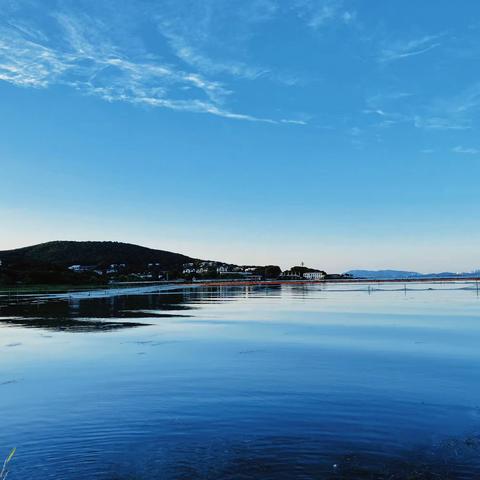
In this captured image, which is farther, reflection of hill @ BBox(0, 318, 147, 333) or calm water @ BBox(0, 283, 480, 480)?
reflection of hill @ BBox(0, 318, 147, 333)

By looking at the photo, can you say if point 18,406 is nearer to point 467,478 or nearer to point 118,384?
point 118,384

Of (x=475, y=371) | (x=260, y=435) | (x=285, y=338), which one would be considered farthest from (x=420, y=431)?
(x=285, y=338)

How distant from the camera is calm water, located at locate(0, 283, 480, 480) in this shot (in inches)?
433

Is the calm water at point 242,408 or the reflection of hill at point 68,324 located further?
the reflection of hill at point 68,324

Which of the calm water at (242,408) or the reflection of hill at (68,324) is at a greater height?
the reflection of hill at (68,324)

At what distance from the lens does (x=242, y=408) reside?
52.7ft

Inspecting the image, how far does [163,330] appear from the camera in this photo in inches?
1615

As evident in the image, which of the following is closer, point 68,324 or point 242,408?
point 242,408

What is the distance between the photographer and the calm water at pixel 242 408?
11.0 meters

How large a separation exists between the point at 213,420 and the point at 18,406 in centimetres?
751

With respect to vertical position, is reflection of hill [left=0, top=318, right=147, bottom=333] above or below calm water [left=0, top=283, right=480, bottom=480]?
above

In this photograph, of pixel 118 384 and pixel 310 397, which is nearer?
pixel 310 397

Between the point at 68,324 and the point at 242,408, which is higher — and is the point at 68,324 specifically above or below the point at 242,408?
above

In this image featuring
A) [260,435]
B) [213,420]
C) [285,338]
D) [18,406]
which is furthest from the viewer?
[285,338]
